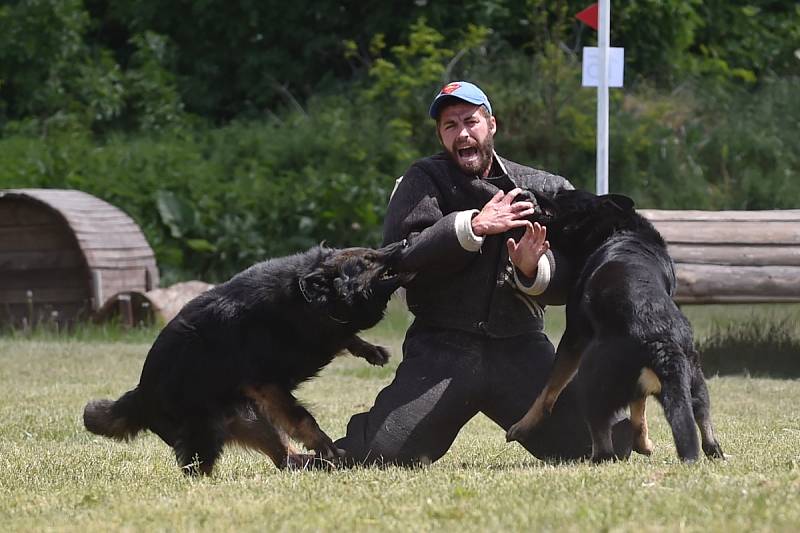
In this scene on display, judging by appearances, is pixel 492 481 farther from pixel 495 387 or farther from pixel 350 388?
pixel 350 388

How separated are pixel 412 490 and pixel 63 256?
30.6 ft

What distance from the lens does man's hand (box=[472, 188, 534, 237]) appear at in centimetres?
554

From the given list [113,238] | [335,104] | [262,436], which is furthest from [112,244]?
[262,436]

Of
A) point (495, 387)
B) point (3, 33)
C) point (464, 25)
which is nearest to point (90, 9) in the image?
point (3, 33)

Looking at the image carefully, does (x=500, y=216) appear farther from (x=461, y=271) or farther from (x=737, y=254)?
(x=737, y=254)

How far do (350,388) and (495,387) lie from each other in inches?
162

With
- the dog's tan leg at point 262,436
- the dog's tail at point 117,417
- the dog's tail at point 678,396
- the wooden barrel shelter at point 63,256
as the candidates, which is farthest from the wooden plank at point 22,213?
the dog's tail at point 678,396

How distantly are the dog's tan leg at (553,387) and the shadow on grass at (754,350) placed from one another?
5.10 m

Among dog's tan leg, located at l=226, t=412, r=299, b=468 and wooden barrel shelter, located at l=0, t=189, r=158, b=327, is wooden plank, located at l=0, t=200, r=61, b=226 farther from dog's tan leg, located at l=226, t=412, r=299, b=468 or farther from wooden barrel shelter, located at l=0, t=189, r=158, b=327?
dog's tan leg, located at l=226, t=412, r=299, b=468

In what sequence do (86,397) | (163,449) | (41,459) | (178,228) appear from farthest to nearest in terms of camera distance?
(178,228) < (86,397) < (163,449) < (41,459)

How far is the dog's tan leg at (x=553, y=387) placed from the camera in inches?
216

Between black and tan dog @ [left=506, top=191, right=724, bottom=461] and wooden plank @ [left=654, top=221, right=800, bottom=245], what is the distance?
174 inches

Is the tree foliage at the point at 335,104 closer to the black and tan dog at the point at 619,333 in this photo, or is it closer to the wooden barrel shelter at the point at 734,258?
the wooden barrel shelter at the point at 734,258

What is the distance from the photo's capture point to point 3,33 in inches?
715
